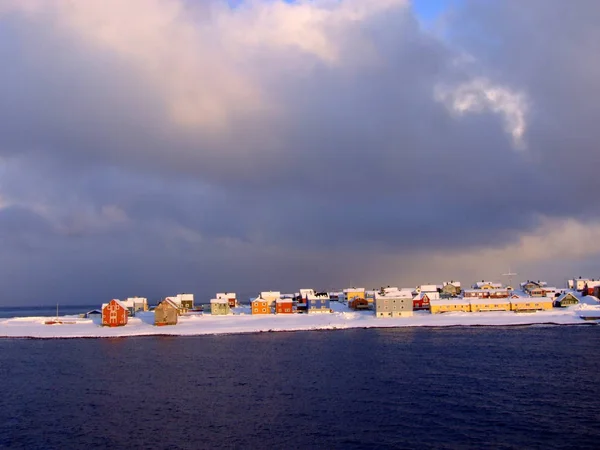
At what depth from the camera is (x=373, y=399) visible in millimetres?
31953

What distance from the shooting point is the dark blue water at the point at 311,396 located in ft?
81.6

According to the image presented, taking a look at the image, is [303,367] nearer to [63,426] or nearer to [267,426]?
[267,426]

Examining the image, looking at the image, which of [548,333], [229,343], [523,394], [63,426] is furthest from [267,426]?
[548,333]

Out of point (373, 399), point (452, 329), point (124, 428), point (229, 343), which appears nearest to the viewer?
point (124, 428)

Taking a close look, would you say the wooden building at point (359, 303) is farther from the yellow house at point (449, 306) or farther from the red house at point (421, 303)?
the yellow house at point (449, 306)

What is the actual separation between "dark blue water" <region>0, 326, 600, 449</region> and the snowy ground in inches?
781

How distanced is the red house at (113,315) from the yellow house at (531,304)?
72.8m

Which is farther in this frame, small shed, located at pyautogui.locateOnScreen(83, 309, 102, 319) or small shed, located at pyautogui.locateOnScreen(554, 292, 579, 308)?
small shed, located at pyautogui.locateOnScreen(83, 309, 102, 319)

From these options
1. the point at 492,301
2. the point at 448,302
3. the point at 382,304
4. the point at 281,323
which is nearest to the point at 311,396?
the point at 281,323

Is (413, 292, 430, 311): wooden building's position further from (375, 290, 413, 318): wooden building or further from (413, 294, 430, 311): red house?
(375, 290, 413, 318): wooden building

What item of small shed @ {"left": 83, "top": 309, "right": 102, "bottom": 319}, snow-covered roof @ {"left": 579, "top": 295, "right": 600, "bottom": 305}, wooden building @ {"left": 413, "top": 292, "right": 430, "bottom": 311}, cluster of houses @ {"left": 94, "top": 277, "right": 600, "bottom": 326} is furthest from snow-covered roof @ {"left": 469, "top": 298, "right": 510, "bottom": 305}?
small shed @ {"left": 83, "top": 309, "right": 102, "bottom": 319}

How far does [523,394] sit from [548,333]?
39.3 m

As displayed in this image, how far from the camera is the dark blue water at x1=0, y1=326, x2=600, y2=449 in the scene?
24.9 meters

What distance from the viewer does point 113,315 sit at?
8650 centimetres
